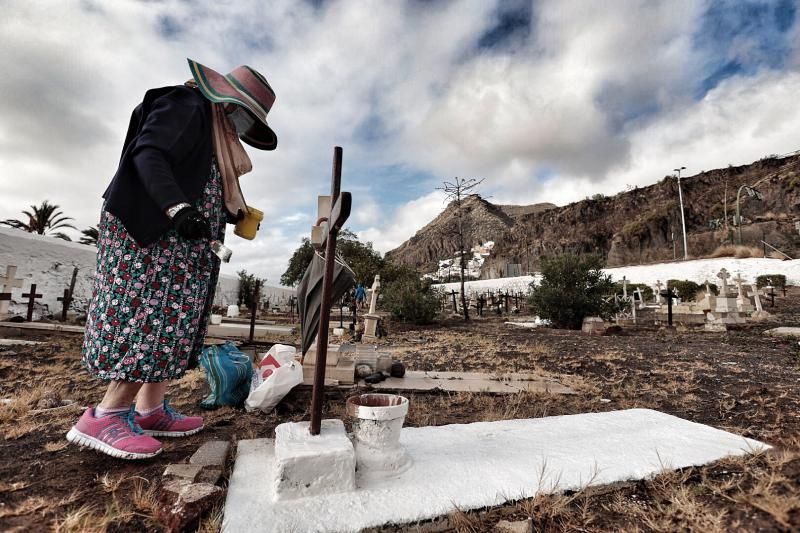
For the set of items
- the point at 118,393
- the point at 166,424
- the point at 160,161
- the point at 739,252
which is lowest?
the point at 166,424

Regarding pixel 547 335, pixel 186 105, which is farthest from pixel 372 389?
pixel 547 335

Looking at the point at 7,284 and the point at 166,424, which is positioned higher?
the point at 7,284

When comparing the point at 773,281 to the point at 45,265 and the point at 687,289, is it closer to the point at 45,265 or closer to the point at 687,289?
the point at 687,289

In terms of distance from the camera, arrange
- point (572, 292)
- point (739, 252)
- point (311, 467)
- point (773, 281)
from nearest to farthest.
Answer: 1. point (311, 467)
2. point (572, 292)
3. point (773, 281)
4. point (739, 252)

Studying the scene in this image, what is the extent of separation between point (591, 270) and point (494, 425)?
37.8 ft

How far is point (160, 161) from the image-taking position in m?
1.77

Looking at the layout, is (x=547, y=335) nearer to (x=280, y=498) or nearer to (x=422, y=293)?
(x=422, y=293)

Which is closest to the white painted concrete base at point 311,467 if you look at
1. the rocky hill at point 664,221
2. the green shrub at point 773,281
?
the green shrub at point 773,281

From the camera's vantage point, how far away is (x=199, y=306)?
6.69 ft

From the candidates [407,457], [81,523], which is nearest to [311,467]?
[407,457]

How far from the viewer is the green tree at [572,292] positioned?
39.0 feet

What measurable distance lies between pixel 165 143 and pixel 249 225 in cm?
71

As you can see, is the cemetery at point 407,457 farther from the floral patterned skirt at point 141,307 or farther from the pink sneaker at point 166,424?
the floral patterned skirt at point 141,307

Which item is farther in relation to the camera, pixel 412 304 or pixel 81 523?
pixel 412 304
